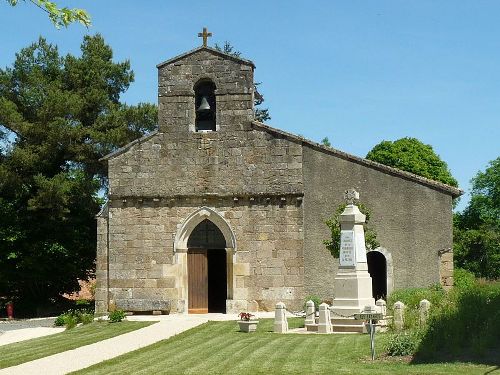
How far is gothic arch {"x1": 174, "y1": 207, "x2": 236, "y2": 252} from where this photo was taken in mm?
23922

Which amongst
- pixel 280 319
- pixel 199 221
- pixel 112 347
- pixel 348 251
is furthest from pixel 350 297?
pixel 199 221

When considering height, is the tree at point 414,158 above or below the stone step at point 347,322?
above

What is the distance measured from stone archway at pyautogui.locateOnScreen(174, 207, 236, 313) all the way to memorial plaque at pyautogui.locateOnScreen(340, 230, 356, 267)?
6440mm

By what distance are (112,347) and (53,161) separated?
46.7 ft

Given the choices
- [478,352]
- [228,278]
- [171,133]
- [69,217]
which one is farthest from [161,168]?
[478,352]

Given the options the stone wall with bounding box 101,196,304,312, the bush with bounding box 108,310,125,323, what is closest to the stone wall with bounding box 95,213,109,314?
the stone wall with bounding box 101,196,304,312

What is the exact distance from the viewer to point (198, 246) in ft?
80.5

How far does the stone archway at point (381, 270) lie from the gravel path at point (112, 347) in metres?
3.79

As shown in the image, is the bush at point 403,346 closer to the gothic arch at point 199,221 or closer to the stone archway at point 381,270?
the stone archway at point 381,270

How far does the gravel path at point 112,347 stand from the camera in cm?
1284

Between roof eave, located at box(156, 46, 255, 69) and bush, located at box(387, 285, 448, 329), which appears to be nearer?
bush, located at box(387, 285, 448, 329)

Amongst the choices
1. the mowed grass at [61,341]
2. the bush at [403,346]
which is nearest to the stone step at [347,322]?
the bush at [403,346]

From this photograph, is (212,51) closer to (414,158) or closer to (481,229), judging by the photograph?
(414,158)

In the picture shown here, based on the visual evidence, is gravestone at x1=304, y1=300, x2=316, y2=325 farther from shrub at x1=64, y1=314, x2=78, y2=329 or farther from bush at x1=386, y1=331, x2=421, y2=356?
shrub at x1=64, y1=314, x2=78, y2=329
